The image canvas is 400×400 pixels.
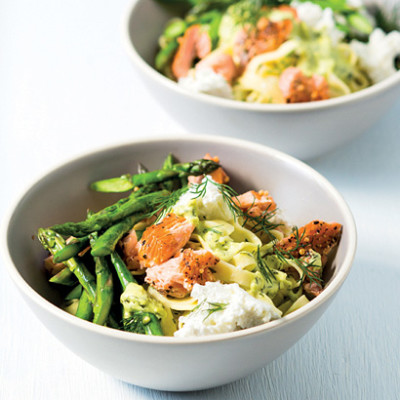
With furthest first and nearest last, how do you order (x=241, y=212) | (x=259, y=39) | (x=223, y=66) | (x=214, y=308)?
(x=259, y=39) → (x=223, y=66) → (x=241, y=212) → (x=214, y=308)

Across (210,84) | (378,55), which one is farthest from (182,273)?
(378,55)

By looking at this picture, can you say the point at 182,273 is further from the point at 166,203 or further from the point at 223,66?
the point at 223,66

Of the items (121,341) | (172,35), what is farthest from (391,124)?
(121,341)

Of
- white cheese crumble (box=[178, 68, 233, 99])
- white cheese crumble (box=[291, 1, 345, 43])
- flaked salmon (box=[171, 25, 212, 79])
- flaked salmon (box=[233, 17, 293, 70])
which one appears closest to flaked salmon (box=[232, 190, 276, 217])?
white cheese crumble (box=[178, 68, 233, 99])

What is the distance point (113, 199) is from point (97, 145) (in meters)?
0.92

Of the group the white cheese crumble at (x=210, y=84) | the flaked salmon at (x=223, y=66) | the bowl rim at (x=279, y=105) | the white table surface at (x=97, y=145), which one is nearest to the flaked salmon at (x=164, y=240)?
the white table surface at (x=97, y=145)

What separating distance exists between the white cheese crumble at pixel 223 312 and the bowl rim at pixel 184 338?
62 mm

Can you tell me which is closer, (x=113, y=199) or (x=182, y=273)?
(x=182, y=273)

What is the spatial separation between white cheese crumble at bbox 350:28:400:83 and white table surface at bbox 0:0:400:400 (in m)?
0.35

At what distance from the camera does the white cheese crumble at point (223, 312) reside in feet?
6.43

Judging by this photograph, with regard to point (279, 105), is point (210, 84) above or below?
above

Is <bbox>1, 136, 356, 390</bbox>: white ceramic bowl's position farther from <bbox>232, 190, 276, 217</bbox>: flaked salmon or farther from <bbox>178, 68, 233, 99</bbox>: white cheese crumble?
<bbox>178, 68, 233, 99</bbox>: white cheese crumble

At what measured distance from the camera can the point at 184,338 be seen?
1.88 meters

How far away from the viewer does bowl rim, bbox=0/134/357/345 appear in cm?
188
